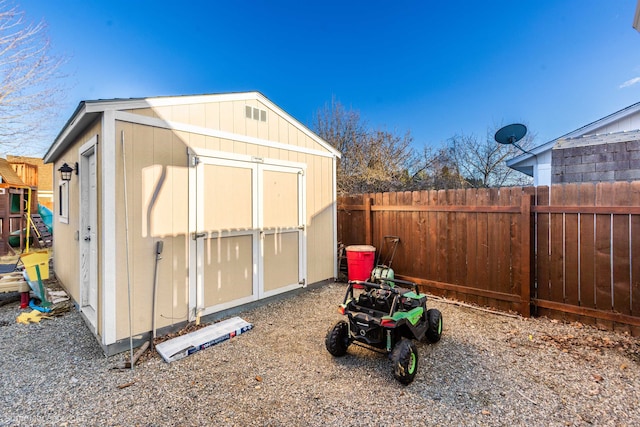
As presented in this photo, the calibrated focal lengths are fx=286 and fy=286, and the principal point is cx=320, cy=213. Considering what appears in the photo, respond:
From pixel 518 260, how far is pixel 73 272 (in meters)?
6.55

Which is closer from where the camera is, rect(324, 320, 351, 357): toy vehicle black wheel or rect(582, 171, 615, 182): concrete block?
rect(324, 320, 351, 357): toy vehicle black wheel

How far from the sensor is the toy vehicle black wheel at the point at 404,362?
2.28 m

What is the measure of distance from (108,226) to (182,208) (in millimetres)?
758

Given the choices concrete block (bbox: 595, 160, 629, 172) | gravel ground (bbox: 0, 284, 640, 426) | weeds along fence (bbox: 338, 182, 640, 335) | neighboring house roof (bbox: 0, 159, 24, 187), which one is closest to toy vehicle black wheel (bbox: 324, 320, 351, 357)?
gravel ground (bbox: 0, 284, 640, 426)

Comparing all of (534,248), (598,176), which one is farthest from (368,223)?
(598,176)

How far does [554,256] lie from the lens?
3.67 meters

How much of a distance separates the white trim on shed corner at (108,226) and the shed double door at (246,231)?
34.5 inches

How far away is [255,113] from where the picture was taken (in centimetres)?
425

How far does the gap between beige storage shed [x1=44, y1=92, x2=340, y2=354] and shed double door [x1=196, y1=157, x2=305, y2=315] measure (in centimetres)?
2

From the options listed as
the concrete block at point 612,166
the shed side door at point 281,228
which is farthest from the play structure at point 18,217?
the concrete block at point 612,166

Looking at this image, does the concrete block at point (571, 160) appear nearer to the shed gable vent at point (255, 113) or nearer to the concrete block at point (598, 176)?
the concrete block at point (598, 176)

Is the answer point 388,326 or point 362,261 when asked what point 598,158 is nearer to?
point 362,261

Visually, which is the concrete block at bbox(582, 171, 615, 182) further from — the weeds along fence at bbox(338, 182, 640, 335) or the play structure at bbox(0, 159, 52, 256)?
the play structure at bbox(0, 159, 52, 256)

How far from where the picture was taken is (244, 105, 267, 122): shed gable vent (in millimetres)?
4139
